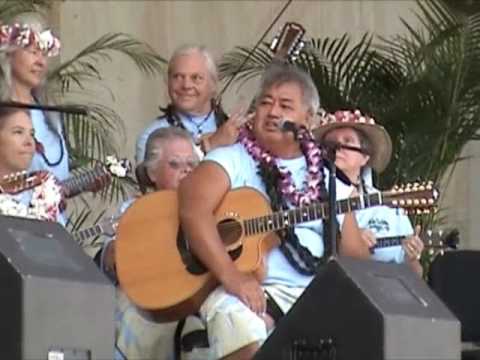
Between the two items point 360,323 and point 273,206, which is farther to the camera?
point 273,206

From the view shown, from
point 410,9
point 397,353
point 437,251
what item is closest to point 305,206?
point 437,251

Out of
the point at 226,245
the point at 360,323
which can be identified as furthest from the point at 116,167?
the point at 360,323

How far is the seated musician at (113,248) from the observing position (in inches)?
284

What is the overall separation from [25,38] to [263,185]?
1.23 m

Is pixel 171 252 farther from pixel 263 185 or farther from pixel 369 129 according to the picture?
pixel 369 129

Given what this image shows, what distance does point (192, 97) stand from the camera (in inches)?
316

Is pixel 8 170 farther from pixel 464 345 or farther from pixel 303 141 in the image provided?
pixel 464 345

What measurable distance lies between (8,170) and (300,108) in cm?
117

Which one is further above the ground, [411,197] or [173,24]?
[173,24]

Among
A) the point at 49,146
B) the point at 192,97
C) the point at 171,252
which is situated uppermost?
the point at 192,97

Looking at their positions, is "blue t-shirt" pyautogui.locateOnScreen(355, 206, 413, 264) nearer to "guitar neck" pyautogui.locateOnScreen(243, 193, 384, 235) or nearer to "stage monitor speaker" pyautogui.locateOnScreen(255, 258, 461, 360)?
"guitar neck" pyautogui.locateOnScreen(243, 193, 384, 235)

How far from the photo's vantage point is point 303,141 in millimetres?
6992

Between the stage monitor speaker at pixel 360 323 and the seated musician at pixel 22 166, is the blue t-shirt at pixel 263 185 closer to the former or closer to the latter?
the seated musician at pixel 22 166

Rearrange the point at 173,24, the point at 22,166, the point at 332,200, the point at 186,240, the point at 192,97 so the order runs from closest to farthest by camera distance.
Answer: the point at 332,200 → the point at 186,240 → the point at 22,166 → the point at 192,97 → the point at 173,24
